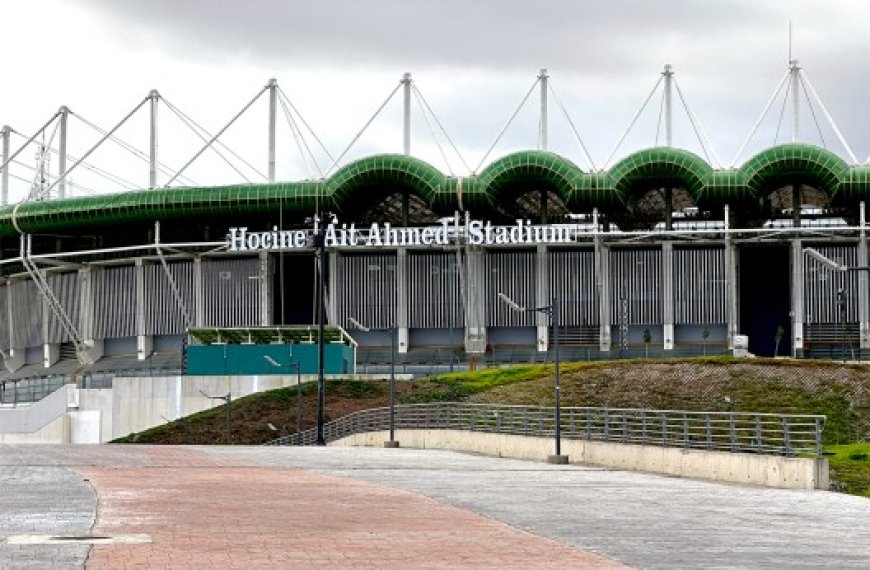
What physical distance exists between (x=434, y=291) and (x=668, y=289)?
1776 cm

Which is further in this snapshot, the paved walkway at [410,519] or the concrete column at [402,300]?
the concrete column at [402,300]

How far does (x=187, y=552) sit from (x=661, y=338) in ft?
343

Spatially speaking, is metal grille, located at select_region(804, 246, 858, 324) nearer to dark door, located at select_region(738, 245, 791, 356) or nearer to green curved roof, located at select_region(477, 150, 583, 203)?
dark door, located at select_region(738, 245, 791, 356)

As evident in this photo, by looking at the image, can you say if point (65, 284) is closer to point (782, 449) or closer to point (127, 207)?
point (127, 207)

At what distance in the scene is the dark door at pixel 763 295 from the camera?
127m

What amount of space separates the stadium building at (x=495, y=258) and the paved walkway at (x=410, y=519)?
7786 centimetres

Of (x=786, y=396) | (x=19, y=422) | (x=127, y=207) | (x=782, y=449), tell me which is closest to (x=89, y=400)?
(x=19, y=422)

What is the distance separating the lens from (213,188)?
127m

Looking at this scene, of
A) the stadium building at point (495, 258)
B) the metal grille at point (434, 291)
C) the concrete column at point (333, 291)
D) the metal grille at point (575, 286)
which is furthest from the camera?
the concrete column at point (333, 291)

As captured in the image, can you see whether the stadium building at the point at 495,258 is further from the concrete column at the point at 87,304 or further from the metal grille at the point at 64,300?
the metal grille at the point at 64,300

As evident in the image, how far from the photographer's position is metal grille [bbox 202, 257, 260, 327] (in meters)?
128

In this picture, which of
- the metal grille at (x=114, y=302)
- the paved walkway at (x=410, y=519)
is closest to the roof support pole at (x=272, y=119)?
the metal grille at (x=114, y=302)

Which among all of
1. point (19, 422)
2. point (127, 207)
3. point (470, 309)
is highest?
point (127, 207)

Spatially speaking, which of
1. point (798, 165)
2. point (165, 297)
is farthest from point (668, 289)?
point (165, 297)
